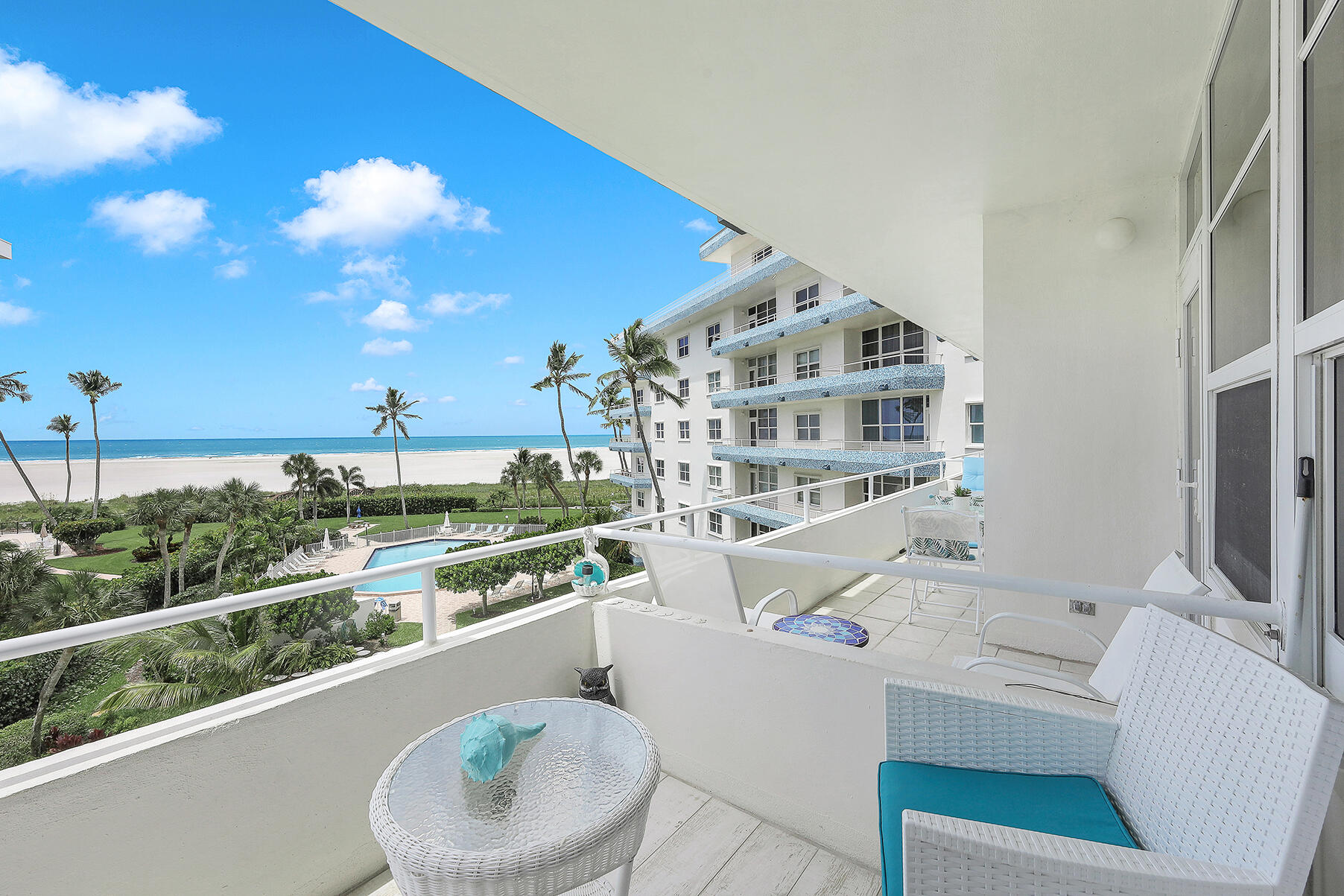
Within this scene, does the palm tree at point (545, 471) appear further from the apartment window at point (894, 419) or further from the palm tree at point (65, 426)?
the palm tree at point (65, 426)

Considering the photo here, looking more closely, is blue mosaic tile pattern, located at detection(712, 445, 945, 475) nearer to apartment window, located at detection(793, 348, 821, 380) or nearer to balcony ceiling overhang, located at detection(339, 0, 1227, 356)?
apartment window, located at detection(793, 348, 821, 380)

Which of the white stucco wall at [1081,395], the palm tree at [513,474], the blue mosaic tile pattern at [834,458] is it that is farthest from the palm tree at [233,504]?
the white stucco wall at [1081,395]

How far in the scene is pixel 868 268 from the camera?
4.36 meters

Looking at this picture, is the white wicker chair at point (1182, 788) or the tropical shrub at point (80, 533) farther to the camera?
the tropical shrub at point (80, 533)

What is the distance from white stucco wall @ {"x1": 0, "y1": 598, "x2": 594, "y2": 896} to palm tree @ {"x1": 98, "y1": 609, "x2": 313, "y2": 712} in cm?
772

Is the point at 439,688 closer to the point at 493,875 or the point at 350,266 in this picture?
the point at 493,875

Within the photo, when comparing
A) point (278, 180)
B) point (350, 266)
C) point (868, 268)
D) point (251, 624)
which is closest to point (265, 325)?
point (350, 266)

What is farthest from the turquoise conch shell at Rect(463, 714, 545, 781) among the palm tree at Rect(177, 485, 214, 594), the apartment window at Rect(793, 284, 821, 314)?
the palm tree at Rect(177, 485, 214, 594)

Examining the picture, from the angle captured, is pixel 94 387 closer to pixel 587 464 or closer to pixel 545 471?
pixel 545 471

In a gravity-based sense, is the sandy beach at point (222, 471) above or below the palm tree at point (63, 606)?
above

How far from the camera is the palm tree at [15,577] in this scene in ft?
40.6

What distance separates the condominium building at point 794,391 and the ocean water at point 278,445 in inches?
1657

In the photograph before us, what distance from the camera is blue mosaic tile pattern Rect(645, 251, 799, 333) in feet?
50.5

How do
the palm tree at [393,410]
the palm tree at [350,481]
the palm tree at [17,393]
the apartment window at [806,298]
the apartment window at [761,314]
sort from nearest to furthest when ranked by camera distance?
the apartment window at [806,298], the apartment window at [761,314], the palm tree at [17,393], the palm tree at [350,481], the palm tree at [393,410]
